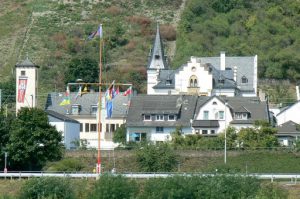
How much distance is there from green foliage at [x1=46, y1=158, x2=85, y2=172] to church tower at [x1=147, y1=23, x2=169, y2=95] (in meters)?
25.2

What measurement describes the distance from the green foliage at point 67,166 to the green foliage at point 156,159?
12.2 feet

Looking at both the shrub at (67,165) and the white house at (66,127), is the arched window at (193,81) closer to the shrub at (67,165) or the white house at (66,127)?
the white house at (66,127)

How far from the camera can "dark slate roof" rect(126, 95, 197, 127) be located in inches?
4156

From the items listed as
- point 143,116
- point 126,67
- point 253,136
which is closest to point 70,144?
point 143,116

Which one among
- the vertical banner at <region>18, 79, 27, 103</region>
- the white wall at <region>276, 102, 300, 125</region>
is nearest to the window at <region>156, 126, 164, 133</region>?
the white wall at <region>276, 102, 300, 125</region>

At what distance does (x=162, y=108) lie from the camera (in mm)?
106125

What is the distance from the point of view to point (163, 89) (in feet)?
383

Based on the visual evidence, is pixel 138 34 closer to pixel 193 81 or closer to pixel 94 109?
pixel 193 81

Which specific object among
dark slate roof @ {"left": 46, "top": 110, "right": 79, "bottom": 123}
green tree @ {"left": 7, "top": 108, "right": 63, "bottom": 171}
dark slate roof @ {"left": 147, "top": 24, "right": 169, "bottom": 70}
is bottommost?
green tree @ {"left": 7, "top": 108, "right": 63, "bottom": 171}

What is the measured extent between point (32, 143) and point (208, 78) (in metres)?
A: 26.3

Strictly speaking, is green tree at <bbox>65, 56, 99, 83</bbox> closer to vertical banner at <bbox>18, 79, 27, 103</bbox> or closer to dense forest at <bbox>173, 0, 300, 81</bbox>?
vertical banner at <bbox>18, 79, 27, 103</bbox>

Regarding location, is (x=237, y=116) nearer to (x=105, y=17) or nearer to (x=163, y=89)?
(x=163, y=89)

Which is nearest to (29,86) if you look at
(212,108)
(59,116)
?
(59,116)

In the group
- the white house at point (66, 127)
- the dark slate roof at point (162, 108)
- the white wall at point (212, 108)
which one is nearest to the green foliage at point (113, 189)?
the white house at point (66, 127)
